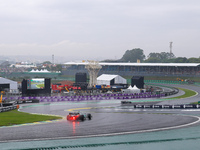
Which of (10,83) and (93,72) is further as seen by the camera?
(93,72)

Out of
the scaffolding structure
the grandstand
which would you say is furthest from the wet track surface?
the grandstand

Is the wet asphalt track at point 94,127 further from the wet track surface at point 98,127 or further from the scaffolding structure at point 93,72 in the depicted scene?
the scaffolding structure at point 93,72

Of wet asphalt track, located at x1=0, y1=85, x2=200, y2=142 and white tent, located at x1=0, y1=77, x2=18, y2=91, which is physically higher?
white tent, located at x1=0, y1=77, x2=18, y2=91

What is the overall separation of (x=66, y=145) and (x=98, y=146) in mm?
2620

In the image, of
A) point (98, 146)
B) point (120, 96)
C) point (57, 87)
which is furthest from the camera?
point (57, 87)

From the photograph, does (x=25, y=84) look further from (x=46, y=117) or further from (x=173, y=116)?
(x=173, y=116)

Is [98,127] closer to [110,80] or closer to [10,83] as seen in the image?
[10,83]

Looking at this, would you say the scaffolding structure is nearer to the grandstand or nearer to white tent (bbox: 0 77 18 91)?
white tent (bbox: 0 77 18 91)

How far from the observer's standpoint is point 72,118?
39156 mm

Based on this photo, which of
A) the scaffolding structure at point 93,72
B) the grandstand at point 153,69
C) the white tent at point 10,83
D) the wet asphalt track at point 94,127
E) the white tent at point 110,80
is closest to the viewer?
the wet asphalt track at point 94,127

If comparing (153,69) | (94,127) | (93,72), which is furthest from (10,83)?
(153,69)

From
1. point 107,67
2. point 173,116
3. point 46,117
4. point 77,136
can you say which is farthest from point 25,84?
point 107,67

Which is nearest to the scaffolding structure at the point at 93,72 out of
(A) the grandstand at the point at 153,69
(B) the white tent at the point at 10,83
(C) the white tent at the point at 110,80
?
(C) the white tent at the point at 110,80

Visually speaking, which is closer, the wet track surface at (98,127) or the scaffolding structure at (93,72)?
the wet track surface at (98,127)
